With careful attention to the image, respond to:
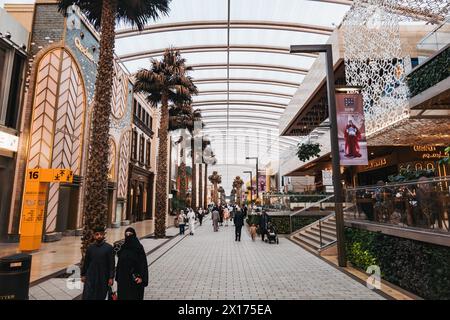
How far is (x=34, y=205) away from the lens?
11.3 meters

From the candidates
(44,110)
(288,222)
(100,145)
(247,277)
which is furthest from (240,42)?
(247,277)

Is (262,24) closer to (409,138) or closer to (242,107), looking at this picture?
(409,138)

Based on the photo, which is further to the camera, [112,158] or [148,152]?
[148,152]

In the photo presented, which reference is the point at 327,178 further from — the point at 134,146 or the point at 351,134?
the point at 134,146

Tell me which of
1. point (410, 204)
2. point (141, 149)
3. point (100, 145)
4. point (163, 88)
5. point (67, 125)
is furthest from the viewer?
point (141, 149)

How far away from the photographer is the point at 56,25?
15234mm

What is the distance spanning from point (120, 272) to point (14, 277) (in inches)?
69.4

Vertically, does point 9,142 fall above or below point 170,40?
below

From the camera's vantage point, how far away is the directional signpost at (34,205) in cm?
1106

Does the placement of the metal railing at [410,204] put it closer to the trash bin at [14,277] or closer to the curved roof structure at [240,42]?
the trash bin at [14,277]

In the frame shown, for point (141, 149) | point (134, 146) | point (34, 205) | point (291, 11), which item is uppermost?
point (291, 11)

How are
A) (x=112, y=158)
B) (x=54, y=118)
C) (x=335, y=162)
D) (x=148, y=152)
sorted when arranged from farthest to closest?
(x=148, y=152)
(x=112, y=158)
(x=54, y=118)
(x=335, y=162)

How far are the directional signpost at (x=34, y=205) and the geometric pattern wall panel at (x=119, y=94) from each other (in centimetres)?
1170

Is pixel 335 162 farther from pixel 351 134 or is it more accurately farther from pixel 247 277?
pixel 247 277
